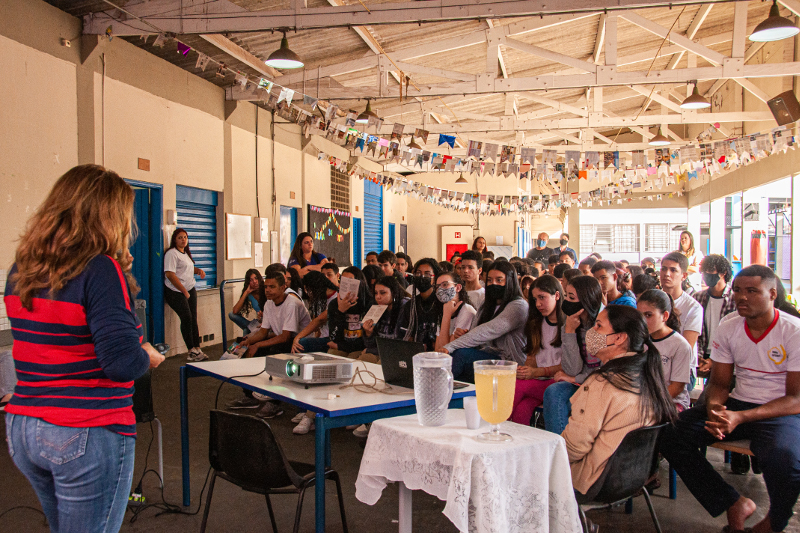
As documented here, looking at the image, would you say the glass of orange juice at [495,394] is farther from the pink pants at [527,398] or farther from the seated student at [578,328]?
the pink pants at [527,398]

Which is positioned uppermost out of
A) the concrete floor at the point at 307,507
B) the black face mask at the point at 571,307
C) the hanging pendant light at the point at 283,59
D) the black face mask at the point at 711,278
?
the hanging pendant light at the point at 283,59

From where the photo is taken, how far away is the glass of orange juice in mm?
1905

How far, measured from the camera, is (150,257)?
23.7ft

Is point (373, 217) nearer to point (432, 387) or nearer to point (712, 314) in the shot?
point (712, 314)

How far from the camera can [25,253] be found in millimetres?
1665

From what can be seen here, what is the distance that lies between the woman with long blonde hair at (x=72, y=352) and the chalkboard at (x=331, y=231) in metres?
9.39

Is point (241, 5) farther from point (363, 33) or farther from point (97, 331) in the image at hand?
point (97, 331)

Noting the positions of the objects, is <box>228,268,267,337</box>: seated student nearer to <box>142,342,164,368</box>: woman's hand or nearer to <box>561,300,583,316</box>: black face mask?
<box>561,300,583,316</box>: black face mask

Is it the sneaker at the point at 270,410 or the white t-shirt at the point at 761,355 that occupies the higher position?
the white t-shirt at the point at 761,355

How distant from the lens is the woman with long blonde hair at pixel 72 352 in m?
1.63

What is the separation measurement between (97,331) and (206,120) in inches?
278

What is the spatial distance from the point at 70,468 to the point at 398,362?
143 centimetres

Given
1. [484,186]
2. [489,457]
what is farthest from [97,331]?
[484,186]

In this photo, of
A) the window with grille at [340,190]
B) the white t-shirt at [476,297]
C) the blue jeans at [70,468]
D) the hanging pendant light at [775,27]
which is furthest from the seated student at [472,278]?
the window with grille at [340,190]
